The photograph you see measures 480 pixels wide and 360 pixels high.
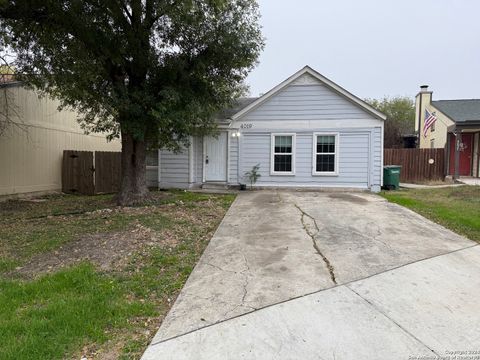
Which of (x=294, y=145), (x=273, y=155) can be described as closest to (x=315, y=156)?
(x=294, y=145)

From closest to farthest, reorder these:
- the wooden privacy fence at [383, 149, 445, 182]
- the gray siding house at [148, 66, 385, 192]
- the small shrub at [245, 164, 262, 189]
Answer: the gray siding house at [148, 66, 385, 192] → the small shrub at [245, 164, 262, 189] → the wooden privacy fence at [383, 149, 445, 182]

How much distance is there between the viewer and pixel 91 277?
158 inches

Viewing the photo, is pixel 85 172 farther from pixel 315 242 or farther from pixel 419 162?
pixel 419 162

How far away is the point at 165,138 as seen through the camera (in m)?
8.80

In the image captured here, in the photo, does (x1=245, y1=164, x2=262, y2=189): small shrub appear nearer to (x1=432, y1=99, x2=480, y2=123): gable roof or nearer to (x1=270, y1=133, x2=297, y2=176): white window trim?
(x1=270, y1=133, x2=297, y2=176): white window trim

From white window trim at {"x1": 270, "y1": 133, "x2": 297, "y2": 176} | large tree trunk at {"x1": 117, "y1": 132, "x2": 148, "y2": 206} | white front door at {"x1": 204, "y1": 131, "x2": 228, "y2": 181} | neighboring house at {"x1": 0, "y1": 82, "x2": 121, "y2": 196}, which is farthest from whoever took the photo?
white front door at {"x1": 204, "y1": 131, "x2": 228, "y2": 181}

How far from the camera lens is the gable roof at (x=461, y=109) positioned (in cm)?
1678

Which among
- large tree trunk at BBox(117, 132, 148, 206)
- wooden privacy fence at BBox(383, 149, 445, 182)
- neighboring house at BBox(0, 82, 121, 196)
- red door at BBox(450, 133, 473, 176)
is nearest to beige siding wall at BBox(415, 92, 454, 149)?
red door at BBox(450, 133, 473, 176)

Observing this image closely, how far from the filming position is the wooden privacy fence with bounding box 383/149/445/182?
15695 millimetres

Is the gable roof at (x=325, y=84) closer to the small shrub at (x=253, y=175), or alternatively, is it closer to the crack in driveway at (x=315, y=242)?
the small shrub at (x=253, y=175)

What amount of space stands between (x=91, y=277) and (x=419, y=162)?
16.4m

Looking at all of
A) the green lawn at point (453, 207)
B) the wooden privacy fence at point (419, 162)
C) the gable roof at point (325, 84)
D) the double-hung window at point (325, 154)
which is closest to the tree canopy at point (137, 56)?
the gable roof at point (325, 84)

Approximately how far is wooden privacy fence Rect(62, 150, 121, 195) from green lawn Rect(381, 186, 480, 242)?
11.0m

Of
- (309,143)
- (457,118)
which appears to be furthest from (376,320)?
(457,118)
